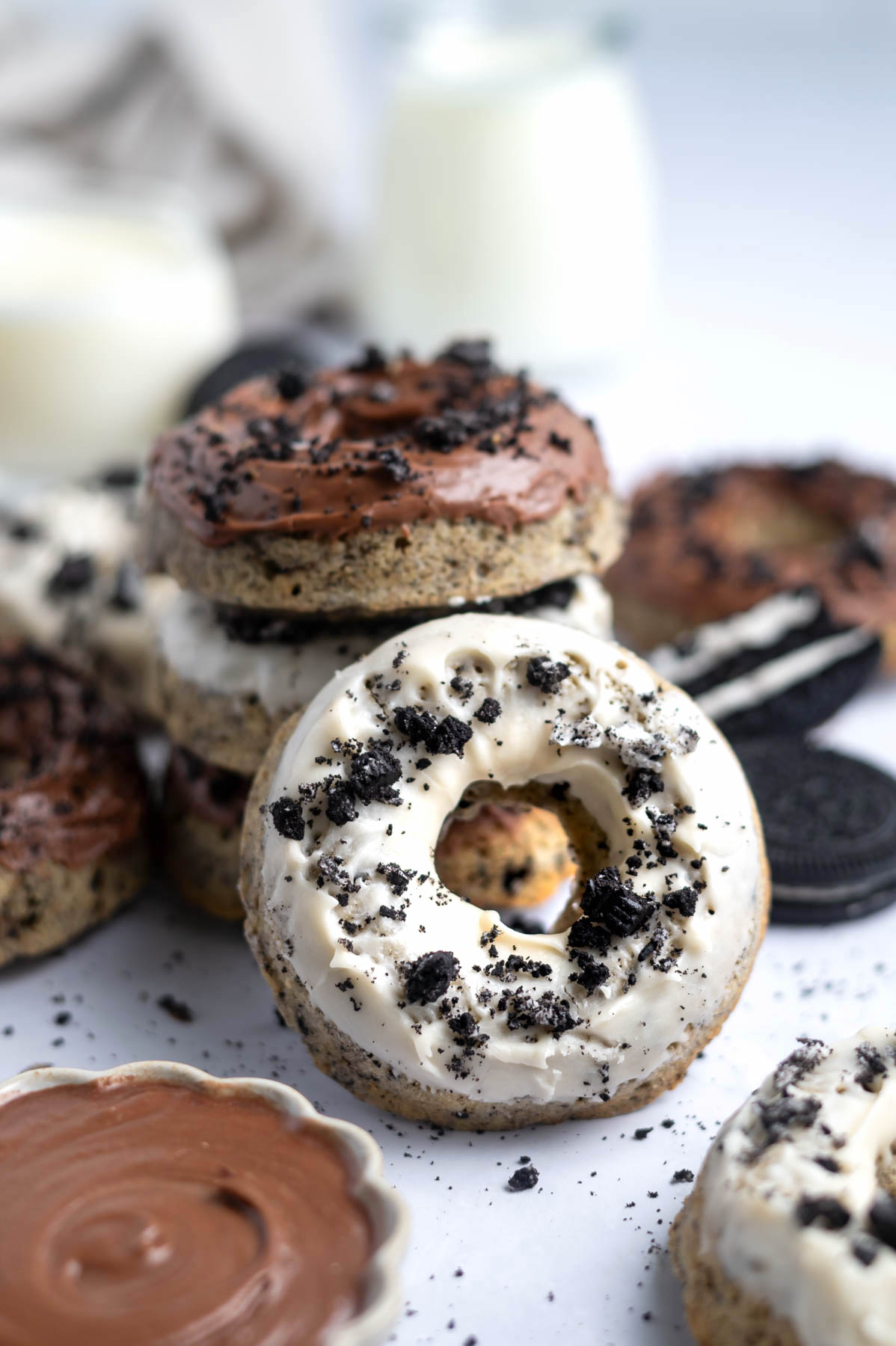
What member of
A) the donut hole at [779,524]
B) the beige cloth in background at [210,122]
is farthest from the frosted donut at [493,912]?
the beige cloth in background at [210,122]

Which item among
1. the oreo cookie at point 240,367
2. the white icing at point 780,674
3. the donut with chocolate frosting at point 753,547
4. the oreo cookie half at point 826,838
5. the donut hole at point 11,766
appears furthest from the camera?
the oreo cookie at point 240,367

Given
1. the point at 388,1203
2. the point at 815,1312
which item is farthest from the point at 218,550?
the point at 815,1312

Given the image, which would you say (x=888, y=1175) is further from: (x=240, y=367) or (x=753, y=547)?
(x=240, y=367)

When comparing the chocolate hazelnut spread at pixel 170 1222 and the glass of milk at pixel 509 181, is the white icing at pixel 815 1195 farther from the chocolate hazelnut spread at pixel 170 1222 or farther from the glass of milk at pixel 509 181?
the glass of milk at pixel 509 181

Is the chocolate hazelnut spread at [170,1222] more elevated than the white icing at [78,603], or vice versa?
the chocolate hazelnut spread at [170,1222]

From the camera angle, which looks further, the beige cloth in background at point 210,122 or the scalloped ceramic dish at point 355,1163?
the beige cloth in background at point 210,122

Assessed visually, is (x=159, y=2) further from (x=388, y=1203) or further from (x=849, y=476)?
(x=388, y=1203)
